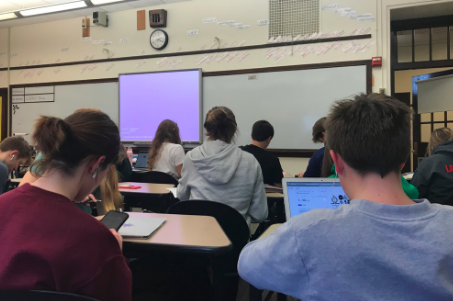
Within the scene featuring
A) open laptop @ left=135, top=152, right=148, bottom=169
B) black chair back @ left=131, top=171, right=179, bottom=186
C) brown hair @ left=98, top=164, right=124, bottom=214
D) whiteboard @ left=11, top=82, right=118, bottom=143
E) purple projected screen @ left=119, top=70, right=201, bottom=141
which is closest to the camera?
brown hair @ left=98, top=164, right=124, bottom=214

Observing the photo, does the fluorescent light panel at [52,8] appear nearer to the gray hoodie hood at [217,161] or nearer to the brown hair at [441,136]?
the gray hoodie hood at [217,161]

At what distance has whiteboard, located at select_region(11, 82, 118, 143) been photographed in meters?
5.39

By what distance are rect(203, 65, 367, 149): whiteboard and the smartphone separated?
3491 mm

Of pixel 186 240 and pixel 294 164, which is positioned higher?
pixel 294 164

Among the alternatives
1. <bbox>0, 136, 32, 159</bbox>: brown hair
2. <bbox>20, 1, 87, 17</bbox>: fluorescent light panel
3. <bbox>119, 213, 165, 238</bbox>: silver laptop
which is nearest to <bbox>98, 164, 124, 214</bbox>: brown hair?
<bbox>119, 213, 165, 238</bbox>: silver laptop

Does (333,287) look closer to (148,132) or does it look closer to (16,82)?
(148,132)

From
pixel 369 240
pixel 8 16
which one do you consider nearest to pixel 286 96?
pixel 369 240

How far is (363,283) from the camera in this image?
0.63m

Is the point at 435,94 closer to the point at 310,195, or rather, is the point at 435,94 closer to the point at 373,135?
the point at 310,195

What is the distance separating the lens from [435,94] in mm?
4062

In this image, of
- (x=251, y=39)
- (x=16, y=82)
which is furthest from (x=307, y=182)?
(x=16, y=82)

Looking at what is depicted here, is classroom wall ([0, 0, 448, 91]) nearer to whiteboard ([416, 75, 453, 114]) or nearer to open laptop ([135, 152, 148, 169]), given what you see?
whiteboard ([416, 75, 453, 114])

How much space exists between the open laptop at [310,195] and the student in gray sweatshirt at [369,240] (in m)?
0.68

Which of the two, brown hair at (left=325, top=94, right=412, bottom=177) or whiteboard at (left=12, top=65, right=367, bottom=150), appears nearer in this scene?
brown hair at (left=325, top=94, right=412, bottom=177)
